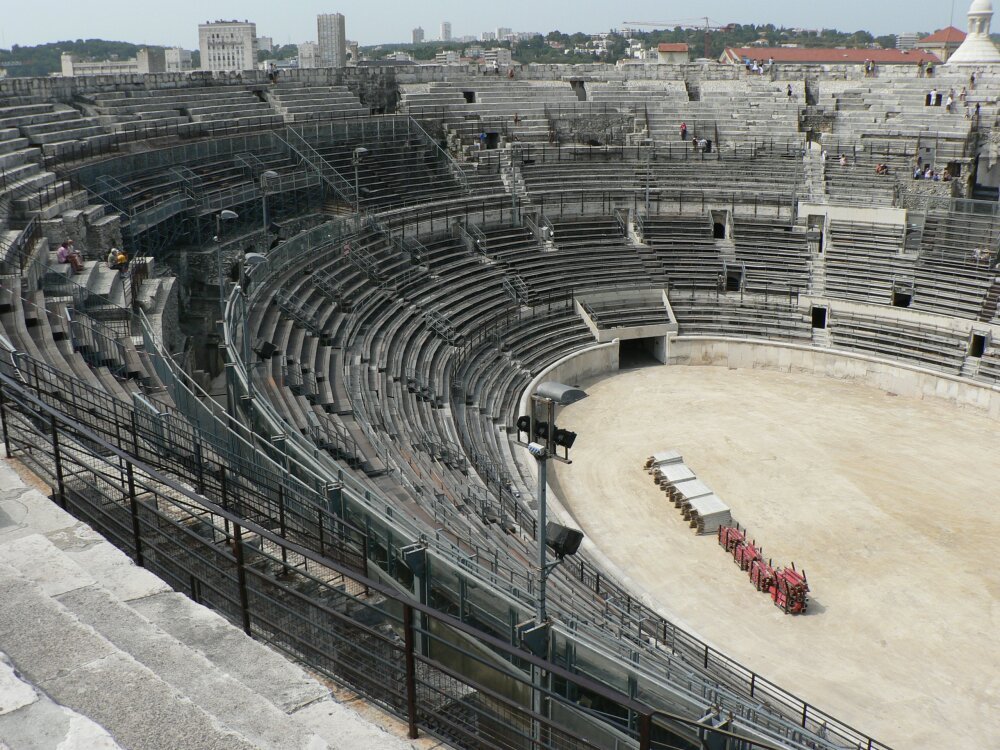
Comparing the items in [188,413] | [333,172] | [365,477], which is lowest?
[365,477]

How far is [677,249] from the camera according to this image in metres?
40.6

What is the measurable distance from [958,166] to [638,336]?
17987 millimetres

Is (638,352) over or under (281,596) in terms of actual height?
under

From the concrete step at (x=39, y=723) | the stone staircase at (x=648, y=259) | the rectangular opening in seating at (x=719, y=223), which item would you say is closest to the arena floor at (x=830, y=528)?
the stone staircase at (x=648, y=259)

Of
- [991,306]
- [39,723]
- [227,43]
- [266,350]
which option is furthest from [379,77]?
[227,43]

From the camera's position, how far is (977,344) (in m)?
34.3

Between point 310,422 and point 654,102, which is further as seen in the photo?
point 654,102

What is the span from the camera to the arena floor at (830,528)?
58.2ft

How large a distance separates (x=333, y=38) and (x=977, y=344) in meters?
52.0

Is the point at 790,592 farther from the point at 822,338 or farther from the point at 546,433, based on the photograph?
the point at 822,338

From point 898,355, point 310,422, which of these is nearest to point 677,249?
point 898,355

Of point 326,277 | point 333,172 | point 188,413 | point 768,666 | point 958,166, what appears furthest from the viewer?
point 958,166

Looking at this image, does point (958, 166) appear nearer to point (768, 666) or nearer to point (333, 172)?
point (333, 172)

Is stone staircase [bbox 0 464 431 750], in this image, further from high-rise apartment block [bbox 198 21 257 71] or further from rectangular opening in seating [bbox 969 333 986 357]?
high-rise apartment block [bbox 198 21 257 71]
